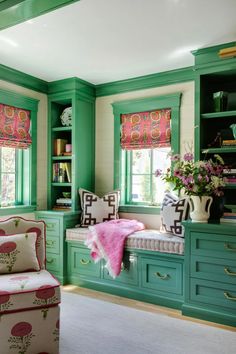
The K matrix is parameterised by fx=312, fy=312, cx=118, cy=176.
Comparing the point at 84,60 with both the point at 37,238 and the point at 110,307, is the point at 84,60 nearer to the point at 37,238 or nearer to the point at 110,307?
the point at 37,238

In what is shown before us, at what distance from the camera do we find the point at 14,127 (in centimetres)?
394

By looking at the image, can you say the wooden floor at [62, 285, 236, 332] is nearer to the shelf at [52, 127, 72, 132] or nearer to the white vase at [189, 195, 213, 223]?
the white vase at [189, 195, 213, 223]

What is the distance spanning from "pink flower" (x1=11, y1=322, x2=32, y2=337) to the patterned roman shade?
7.34ft

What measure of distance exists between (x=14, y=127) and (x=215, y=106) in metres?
2.43

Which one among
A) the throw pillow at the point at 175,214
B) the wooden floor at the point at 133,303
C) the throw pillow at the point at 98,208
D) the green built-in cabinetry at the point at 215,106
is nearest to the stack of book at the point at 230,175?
the green built-in cabinetry at the point at 215,106

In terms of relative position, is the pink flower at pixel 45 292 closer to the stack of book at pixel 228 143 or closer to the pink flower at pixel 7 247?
the pink flower at pixel 7 247

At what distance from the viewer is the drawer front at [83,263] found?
146 inches

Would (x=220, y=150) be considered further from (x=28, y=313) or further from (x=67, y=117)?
(x=28, y=313)

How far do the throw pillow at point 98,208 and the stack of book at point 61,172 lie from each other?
433 millimetres

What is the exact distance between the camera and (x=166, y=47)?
3105mm

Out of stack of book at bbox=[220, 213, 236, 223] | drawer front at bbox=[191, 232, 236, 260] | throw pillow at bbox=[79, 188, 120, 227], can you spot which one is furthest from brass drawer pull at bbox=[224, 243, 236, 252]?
throw pillow at bbox=[79, 188, 120, 227]

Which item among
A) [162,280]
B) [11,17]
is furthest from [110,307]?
[11,17]

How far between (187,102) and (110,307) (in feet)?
8.10

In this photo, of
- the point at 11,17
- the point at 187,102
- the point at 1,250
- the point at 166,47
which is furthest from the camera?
the point at 187,102
